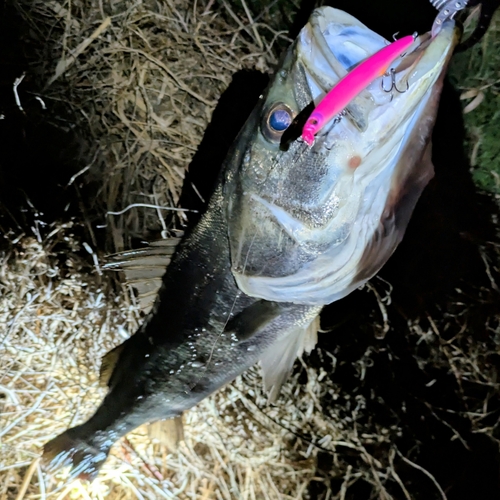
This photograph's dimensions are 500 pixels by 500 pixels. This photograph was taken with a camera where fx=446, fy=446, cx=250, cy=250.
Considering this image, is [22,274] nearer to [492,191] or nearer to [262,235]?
[262,235]

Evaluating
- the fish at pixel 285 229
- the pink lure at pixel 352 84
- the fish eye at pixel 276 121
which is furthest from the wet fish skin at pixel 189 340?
the pink lure at pixel 352 84

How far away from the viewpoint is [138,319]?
5.82 ft

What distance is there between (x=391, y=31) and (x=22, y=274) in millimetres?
1645

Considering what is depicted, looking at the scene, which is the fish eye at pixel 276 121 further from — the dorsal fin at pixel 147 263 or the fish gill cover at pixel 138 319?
the fish gill cover at pixel 138 319

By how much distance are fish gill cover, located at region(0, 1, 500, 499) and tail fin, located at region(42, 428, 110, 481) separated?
0.42 ft

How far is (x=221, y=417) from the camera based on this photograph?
75.2 inches

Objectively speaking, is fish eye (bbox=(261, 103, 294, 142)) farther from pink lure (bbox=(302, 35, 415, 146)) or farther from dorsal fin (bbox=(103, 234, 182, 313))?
dorsal fin (bbox=(103, 234, 182, 313))

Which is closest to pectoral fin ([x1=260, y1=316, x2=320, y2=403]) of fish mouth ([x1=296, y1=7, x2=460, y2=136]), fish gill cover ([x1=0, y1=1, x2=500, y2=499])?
fish gill cover ([x1=0, y1=1, x2=500, y2=499])

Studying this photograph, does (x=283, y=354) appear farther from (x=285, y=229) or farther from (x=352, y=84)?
(x=352, y=84)

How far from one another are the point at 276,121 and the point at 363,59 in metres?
0.21

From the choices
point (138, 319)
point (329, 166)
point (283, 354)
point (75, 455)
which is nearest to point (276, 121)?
point (329, 166)

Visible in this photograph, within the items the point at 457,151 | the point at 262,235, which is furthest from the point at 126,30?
the point at 457,151

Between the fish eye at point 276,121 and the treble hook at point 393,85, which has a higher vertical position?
the fish eye at point 276,121

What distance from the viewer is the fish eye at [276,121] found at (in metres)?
0.94
